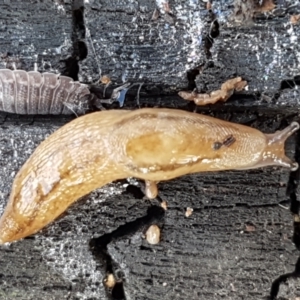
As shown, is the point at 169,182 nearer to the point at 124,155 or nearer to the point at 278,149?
the point at 124,155

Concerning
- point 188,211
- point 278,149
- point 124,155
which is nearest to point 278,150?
point 278,149

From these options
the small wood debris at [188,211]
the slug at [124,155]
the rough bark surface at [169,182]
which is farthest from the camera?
the small wood debris at [188,211]

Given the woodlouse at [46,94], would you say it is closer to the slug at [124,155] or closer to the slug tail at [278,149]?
the slug at [124,155]

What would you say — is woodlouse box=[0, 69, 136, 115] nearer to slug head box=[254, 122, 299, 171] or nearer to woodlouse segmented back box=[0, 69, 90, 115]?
woodlouse segmented back box=[0, 69, 90, 115]

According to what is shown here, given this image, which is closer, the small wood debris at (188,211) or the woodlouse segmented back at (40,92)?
the woodlouse segmented back at (40,92)

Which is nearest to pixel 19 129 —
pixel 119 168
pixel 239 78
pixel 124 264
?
pixel 119 168

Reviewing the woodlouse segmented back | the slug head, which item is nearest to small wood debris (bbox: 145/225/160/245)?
the slug head

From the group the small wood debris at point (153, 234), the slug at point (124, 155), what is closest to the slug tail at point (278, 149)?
the slug at point (124, 155)

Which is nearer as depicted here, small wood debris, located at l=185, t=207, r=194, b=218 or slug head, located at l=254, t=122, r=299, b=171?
slug head, located at l=254, t=122, r=299, b=171
